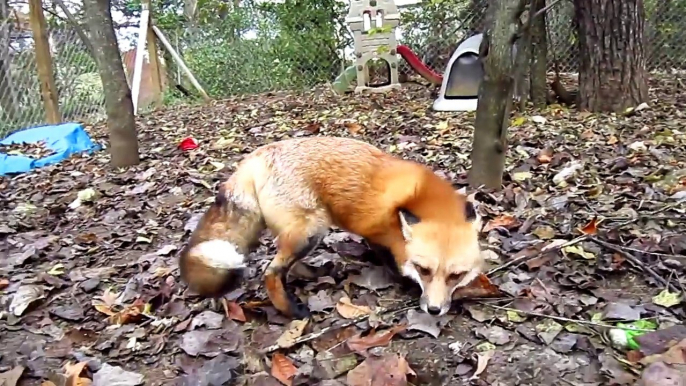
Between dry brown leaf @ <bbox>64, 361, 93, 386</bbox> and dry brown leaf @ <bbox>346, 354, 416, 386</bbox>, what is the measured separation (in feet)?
2.92

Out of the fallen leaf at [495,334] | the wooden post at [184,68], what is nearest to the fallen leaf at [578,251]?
the fallen leaf at [495,334]

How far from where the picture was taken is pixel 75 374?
2.07m

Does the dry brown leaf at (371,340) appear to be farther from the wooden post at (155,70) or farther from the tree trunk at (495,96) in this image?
the wooden post at (155,70)

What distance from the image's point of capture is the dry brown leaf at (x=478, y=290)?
244 centimetres

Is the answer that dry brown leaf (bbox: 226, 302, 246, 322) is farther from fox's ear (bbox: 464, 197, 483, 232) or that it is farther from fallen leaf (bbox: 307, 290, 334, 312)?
fox's ear (bbox: 464, 197, 483, 232)

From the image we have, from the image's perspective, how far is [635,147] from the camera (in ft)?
13.9

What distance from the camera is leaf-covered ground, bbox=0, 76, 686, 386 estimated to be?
2064 mm

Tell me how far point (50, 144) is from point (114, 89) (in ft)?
4.93

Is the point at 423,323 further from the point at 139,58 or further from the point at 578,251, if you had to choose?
the point at 139,58

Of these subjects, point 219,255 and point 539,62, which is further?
point 539,62

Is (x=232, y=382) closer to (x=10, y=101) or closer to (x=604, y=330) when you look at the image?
(x=604, y=330)

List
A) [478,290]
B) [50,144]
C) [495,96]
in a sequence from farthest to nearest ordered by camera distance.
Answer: [50,144]
[495,96]
[478,290]

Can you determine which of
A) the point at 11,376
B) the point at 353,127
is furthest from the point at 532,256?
the point at 353,127

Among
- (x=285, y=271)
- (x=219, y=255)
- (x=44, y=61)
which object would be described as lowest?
(x=285, y=271)
